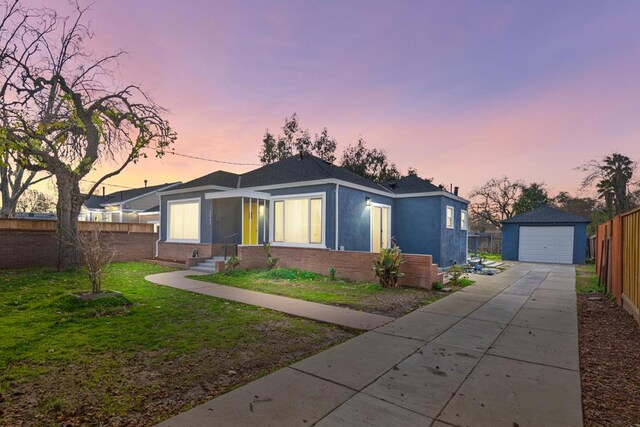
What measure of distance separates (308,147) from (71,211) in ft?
86.8

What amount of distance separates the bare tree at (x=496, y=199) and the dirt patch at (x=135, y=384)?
3873 cm

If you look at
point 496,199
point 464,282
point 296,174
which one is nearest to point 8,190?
point 296,174

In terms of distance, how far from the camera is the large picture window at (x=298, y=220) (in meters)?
12.1

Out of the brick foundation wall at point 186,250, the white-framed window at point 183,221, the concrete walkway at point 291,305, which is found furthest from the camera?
the white-framed window at point 183,221

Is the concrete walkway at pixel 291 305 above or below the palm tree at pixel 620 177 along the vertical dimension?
below

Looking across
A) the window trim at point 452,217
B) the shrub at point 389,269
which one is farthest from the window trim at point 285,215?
the window trim at point 452,217

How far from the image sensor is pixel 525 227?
20.8 meters

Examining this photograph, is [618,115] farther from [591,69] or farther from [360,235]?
[360,235]

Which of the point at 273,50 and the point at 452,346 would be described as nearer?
the point at 452,346

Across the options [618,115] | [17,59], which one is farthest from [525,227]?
[17,59]

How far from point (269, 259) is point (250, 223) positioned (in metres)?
2.10

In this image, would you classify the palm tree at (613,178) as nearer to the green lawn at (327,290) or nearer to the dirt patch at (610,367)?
the dirt patch at (610,367)

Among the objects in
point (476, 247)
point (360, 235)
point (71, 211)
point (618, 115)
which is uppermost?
point (618, 115)

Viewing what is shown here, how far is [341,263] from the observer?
35.6ft
